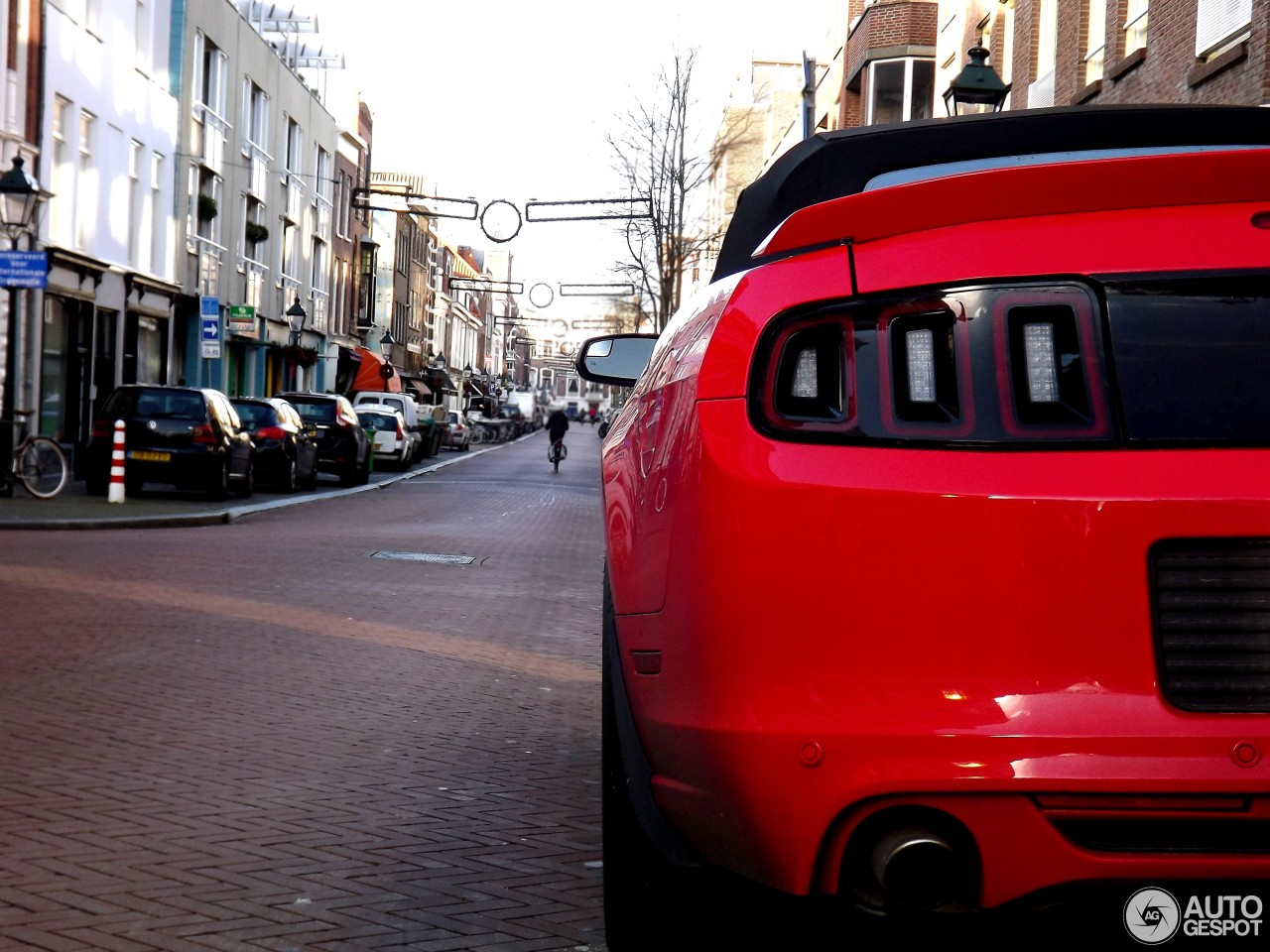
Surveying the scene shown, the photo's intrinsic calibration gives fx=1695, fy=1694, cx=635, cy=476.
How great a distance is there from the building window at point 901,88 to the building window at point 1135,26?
1251 cm

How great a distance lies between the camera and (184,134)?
126 ft

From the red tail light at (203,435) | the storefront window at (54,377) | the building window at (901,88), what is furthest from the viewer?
the building window at (901,88)

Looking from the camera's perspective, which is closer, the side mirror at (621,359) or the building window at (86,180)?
the side mirror at (621,359)

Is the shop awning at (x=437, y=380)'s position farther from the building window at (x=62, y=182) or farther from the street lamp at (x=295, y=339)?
the building window at (x=62, y=182)

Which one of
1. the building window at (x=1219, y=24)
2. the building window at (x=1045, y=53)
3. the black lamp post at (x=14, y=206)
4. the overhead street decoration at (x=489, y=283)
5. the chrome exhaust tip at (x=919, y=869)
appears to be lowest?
the chrome exhaust tip at (x=919, y=869)

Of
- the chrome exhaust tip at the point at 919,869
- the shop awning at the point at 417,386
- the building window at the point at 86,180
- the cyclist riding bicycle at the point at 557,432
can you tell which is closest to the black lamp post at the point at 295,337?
the cyclist riding bicycle at the point at 557,432

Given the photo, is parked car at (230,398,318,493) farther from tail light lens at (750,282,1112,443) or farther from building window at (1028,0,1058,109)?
tail light lens at (750,282,1112,443)

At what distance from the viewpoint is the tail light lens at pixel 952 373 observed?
2.66 m

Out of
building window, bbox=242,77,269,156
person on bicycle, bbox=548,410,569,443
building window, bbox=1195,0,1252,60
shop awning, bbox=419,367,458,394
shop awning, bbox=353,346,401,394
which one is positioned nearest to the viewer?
building window, bbox=1195,0,1252,60

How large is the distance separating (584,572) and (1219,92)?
865 cm

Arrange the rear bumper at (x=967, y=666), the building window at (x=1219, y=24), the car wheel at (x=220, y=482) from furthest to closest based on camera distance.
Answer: the car wheel at (x=220, y=482)
the building window at (x=1219, y=24)
the rear bumper at (x=967, y=666)

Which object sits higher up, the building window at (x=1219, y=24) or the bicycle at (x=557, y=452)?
the building window at (x=1219, y=24)

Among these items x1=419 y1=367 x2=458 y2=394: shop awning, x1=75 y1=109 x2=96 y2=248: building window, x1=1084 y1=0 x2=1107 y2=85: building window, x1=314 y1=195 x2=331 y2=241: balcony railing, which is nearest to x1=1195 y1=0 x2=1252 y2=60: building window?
x1=1084 y1=0 x2=1107 y2=85: building window

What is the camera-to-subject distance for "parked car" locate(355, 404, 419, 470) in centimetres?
3778
